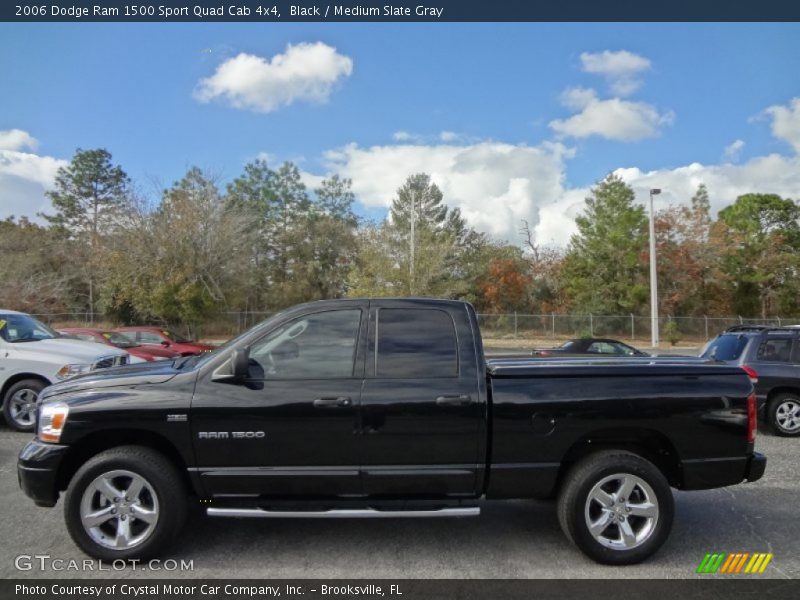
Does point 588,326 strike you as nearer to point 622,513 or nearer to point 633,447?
point 633,447

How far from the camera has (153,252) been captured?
2773 cm

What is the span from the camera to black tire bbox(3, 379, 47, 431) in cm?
849

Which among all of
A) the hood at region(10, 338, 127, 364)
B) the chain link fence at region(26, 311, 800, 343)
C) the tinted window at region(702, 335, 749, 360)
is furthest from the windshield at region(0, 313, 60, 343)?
the chain link fence at region(26, 311, 800, 343)

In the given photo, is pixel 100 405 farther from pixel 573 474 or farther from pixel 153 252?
pixel 153 252

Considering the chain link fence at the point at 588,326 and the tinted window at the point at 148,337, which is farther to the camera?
the chain link fence at the point at 588,326

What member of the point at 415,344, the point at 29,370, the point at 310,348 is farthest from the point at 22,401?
the point at 415,344

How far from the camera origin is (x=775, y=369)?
882cm

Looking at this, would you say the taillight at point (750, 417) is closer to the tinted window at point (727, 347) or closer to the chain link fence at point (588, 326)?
the tinted window at point (727, 347)

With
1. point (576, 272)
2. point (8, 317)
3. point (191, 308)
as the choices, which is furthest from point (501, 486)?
point (576, 272)

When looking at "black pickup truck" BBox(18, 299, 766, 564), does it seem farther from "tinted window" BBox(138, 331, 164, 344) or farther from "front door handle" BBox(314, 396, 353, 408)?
"tinted window" BBox(138, 331, 164, 344)

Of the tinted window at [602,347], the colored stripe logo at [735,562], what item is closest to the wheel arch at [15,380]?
the colored stripe logo at [735,562]

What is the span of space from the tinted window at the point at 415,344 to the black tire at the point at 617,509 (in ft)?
3.93

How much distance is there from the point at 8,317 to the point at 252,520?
21.3ft

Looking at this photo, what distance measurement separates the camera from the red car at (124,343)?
1437 centimetres
